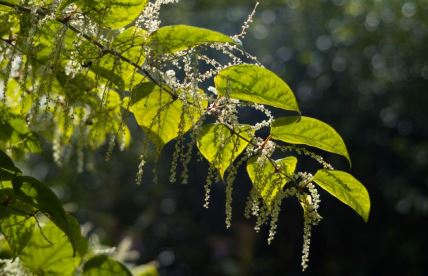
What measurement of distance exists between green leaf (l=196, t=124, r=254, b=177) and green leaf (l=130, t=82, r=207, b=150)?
0.03 meters

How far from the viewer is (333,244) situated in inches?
334

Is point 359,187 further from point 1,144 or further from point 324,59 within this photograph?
point 324,59

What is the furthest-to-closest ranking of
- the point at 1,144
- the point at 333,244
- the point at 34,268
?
the point at 333,244 → the point at 1,144 → the point at 34,268

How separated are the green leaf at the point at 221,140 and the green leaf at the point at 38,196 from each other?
220 mm

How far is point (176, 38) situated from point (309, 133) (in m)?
0.23

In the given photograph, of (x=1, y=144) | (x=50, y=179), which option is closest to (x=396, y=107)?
(x=50, y=179)

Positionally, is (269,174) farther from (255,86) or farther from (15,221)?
(15,221)

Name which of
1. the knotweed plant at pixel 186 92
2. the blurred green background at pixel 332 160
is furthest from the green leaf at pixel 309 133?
the blurred green background at pixel 332 160

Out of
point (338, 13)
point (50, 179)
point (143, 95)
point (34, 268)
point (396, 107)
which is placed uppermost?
point (338, 13)

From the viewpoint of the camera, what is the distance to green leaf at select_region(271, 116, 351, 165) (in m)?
0.96

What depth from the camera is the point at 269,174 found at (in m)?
1.00

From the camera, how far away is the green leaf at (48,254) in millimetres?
1161

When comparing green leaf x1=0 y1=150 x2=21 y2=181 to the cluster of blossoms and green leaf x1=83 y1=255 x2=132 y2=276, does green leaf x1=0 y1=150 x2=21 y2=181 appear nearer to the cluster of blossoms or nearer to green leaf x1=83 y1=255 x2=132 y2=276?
the cluster of blossoms

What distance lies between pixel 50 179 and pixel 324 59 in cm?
403
